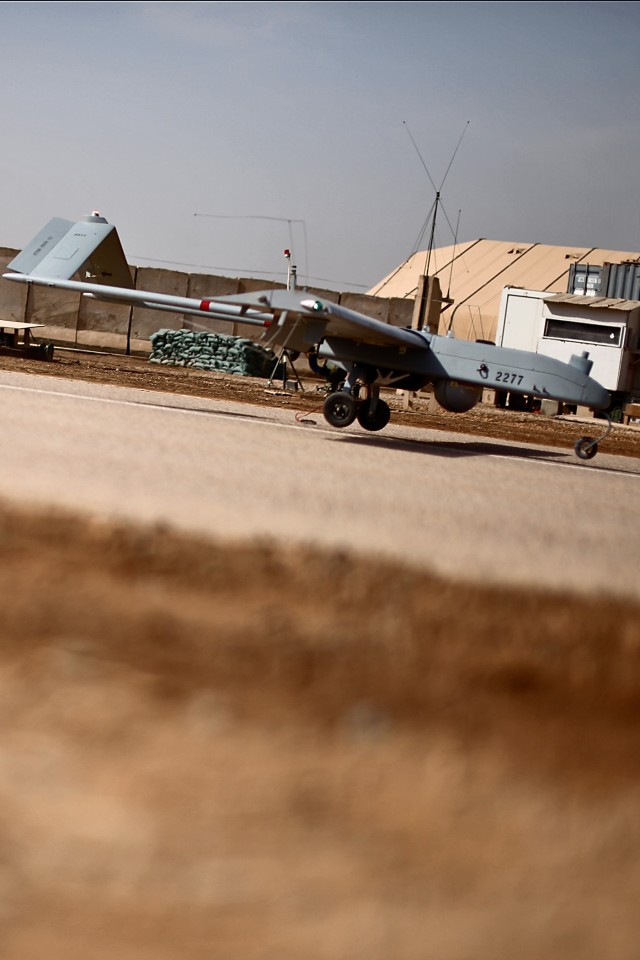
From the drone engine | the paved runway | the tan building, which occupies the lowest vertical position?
the paved runway

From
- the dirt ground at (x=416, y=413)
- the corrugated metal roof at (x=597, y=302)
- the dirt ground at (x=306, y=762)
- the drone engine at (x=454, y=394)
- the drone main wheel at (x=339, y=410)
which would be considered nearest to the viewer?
the dirt ground at (x=306, y=762)

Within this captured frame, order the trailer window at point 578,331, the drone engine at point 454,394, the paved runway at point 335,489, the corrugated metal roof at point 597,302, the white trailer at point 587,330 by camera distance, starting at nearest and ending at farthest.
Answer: the paved runway at point 335,489
the drone engine at point 454,394
the corrugated metal roof at point 597,302
the white trailer at point 587,330
the trailer window at point 578,331

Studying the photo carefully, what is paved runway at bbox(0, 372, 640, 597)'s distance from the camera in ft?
21.4

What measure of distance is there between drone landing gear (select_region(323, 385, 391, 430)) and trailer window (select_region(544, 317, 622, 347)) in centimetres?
1987

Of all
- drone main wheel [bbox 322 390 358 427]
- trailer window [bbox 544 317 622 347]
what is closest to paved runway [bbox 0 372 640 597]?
drone main wheel [bbox 322 390 358 427]

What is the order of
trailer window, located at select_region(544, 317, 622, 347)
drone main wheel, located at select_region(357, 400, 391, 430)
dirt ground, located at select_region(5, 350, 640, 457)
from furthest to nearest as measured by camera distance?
trailer window, located at select_region(544, 317, 622, 347) → dirt ground, located at select_region(5, 350, 640, 457) → drone main wheel, located at select_region(357, 400, 391, 430)

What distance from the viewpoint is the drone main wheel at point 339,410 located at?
1479cm

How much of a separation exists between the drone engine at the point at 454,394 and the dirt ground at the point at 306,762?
8990mm

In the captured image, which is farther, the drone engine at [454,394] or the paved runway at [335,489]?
the drone engine at [454,394]

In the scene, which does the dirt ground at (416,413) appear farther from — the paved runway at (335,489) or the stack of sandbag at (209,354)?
the stack of sandbag at (209,354)

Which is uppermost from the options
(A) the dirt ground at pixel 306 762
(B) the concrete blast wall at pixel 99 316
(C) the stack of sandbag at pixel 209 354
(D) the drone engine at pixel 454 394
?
(B) the concrete blast wall at pixel 99 316

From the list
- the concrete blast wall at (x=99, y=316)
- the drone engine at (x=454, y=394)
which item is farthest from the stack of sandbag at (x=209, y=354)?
the drone engine at (x=454, y=394)

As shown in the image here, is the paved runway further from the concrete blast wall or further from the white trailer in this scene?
the concrete blast wall

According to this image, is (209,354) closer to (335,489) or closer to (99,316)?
(99,316)
